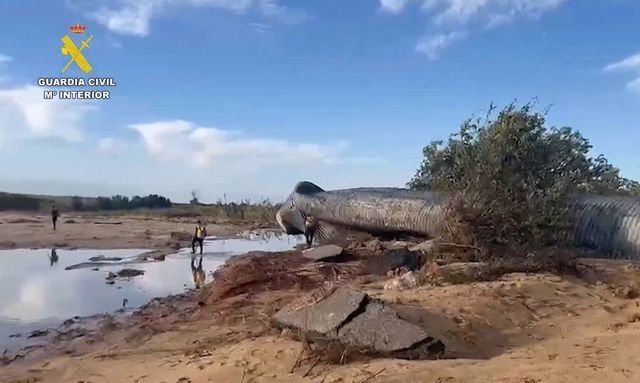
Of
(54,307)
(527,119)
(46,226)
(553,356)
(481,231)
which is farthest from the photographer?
(46,226)

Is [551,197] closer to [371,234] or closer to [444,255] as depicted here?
[444,255]

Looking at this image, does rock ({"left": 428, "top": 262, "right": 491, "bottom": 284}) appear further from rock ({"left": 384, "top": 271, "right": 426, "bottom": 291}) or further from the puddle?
the puddle

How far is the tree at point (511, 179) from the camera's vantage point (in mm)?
10023

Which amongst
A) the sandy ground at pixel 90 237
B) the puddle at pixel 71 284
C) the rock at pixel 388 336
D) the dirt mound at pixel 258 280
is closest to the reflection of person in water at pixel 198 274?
the puddle at pixel 71 284

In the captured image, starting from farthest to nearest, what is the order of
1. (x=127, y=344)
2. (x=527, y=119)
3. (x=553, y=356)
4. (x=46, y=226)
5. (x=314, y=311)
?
1. (x=46, y=226)
2. (x=527, y=119)
3. (x=127, y=344)
4. (x=314, y=311)
5. (x=553, y=356)

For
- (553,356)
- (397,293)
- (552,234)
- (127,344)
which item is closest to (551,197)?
(552,234)

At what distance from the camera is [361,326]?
19.0ft

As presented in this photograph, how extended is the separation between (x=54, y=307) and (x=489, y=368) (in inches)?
312

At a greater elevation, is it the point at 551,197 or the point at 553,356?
the point at 551,197

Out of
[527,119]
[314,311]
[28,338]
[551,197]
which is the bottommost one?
[28,338]

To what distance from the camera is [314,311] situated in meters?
6.17

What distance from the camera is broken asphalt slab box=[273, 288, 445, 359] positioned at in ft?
18.1

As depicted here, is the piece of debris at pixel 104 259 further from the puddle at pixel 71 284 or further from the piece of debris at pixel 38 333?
the piece of debris at pixel 38 333

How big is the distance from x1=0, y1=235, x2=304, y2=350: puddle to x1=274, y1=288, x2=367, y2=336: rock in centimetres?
385
